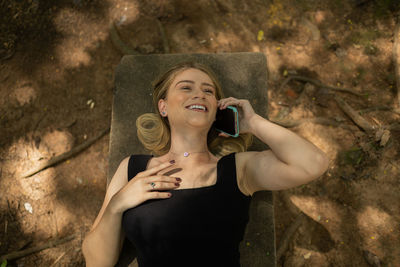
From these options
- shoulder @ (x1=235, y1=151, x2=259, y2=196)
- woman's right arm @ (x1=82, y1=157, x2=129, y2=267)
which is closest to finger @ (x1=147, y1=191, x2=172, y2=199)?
woman's right arm @ (x1=82, y1=157, x2=129, y2=267)

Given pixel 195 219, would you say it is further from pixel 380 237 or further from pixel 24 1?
pixel 24 1

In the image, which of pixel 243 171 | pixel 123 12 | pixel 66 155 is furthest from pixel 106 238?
pixel 123 12

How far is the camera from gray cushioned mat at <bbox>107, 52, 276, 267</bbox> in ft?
11.3

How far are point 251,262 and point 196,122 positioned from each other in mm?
1751

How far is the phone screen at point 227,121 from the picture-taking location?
3.11 metres

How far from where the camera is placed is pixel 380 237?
3.99m

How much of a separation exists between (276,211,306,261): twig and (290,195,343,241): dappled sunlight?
0.14m

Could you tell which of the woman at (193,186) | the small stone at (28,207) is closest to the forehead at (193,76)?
Answer: the woman at (193,186)

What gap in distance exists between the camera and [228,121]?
125 inches

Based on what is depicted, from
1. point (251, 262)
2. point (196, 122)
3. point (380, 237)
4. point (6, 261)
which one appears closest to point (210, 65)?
point (196, 122)

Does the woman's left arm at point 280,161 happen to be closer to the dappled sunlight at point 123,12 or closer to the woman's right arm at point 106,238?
the woman's right arm at point 106,238

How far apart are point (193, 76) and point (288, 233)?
2663 millimetres

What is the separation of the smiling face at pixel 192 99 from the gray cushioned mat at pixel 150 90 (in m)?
0.79

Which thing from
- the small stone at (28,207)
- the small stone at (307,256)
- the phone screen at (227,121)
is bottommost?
the small stone at (307,256)
